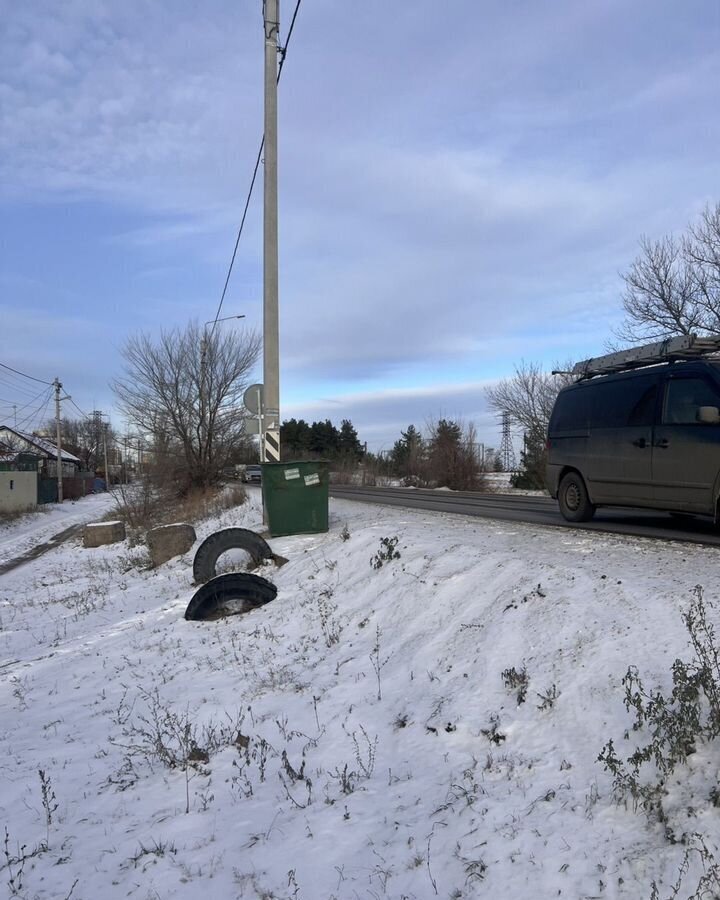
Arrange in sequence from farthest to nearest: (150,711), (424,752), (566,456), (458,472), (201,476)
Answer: (458,472) → (201,476) → (566,456) → (150,711) → (424,752)

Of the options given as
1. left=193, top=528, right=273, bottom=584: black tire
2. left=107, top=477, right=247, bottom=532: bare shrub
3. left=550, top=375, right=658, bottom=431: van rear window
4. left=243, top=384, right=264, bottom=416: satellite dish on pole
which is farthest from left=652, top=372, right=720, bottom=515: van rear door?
left=107, top=477, right=247, bottom=532: bare shrub

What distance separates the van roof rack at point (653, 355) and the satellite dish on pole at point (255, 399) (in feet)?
18.9

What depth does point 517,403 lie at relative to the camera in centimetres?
4512

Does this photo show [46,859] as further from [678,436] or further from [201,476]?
[201,476]

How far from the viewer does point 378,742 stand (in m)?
4.45

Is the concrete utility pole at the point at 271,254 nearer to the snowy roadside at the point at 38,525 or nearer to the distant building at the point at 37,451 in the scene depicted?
the snowy roadside at the point at 38,525

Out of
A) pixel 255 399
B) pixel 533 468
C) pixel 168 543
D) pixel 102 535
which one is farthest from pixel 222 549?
pixel 533 468

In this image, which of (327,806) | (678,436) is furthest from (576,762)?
(678,436)

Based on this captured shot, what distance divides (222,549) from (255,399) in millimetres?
3886

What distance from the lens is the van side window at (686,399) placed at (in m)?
7.64

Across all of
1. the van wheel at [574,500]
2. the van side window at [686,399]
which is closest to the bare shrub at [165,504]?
the van wheel at [574,500]

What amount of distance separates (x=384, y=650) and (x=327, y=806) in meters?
2.02

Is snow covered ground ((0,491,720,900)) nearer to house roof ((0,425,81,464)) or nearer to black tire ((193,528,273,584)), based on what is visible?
black tire ((193,528,273,584))

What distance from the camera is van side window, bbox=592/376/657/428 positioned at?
844 cm
